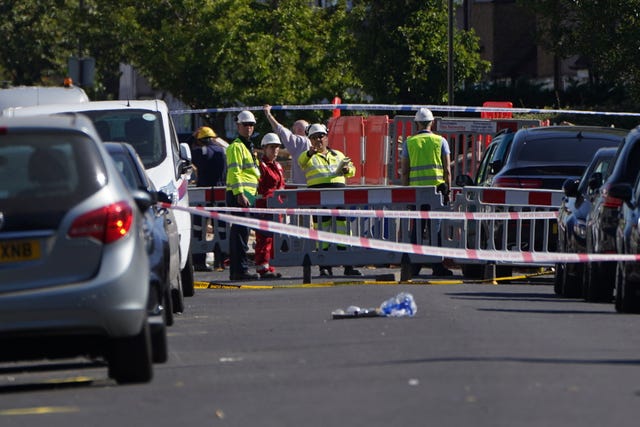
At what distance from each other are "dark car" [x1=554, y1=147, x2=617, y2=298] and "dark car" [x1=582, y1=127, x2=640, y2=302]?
0.56 meters

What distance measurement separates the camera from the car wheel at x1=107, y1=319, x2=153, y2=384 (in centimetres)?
988

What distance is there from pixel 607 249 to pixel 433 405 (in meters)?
6.98

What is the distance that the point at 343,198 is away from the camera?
20312mm

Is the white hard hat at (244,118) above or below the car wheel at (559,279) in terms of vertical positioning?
above

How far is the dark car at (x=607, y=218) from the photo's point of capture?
15.4 metres

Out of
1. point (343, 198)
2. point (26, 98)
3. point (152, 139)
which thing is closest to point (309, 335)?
point (152, 139)

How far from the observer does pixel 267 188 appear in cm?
2138

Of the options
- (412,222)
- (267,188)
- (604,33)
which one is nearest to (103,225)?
(412,222)

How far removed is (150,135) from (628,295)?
5.58 metres

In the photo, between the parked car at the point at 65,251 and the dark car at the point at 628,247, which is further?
the dark car at the point at 628,247

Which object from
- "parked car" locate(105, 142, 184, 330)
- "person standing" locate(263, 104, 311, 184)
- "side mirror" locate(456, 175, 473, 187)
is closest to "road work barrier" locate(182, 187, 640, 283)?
"side mirror" locate(456, 175, 473, 187)

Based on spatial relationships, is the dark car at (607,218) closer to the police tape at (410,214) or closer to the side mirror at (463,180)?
Result: the police tape at (410,214)

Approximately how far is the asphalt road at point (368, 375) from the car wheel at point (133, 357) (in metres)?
0.08

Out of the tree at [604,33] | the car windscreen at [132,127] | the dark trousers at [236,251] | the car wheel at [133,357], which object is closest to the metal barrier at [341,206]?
the dark trousers at [236,251]
